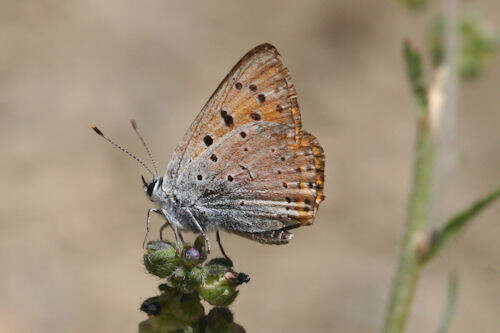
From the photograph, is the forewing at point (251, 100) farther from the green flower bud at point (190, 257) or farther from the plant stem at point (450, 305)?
the plant stem at point (450, 305)

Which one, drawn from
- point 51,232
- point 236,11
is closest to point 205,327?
point 51,232

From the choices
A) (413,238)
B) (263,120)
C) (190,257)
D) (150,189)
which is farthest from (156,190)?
(413,238)

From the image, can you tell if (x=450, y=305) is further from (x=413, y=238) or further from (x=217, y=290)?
(x=217, y=290)

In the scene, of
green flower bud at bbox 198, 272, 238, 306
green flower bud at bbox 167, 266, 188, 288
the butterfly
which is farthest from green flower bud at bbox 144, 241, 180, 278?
the butterfly

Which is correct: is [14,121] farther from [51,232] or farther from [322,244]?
[322,244]

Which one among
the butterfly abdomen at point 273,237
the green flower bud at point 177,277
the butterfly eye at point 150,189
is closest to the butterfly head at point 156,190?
the butterfly eye at point 150,189
